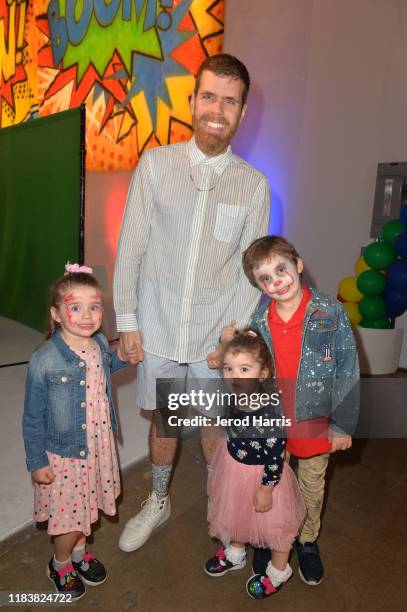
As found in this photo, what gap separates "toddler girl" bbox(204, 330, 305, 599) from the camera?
1.64 metres

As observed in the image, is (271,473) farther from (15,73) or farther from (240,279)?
(15,73)

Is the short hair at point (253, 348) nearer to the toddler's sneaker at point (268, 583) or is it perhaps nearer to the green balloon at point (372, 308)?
the toddler's sneaker at point (268, 583)

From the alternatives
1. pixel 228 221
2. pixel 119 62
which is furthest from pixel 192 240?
pixel 119 62

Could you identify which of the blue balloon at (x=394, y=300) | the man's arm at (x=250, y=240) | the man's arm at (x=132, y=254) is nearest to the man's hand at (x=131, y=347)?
the man's arm at (x=132, y=254)

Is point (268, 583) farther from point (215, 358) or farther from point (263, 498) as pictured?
point (215, 358)

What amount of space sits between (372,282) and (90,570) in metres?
2.96

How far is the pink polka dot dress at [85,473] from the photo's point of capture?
1658mm

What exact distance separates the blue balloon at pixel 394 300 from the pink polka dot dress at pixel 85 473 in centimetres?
288

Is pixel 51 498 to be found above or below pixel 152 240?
below

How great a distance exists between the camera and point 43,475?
1609mm

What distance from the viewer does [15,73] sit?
7.23 m

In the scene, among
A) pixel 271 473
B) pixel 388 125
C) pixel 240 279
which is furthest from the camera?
pixel 388 125

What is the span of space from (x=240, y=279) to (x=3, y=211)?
4.26 meters

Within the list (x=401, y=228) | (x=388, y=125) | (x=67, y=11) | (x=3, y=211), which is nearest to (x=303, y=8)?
(x=388, y=125)
